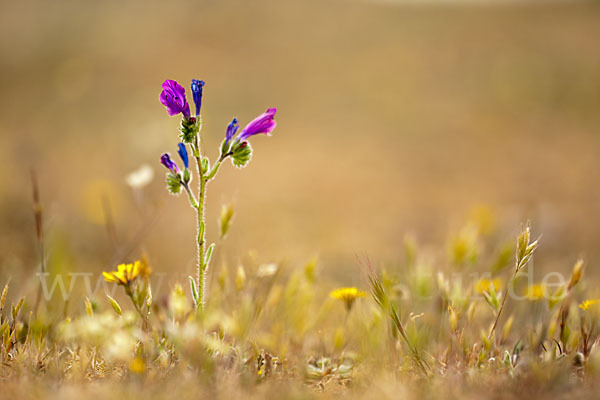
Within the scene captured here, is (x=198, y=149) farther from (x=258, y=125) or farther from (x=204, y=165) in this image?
(x=258, y=125)

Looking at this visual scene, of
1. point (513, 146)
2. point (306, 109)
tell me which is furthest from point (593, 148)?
point (306, 109)

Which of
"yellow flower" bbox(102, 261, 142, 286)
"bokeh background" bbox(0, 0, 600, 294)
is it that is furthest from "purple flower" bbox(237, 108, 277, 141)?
"yellow flower" bbox(102, 261, 142, 286)

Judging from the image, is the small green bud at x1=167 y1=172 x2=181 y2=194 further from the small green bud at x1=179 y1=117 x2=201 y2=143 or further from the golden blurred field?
the golden blurred field

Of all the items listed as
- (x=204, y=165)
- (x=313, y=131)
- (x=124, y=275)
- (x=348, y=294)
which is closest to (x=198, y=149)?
(x=204, y=165)

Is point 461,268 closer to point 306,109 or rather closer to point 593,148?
point 593,148

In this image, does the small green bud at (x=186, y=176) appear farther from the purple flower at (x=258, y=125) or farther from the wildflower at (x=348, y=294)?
the wildflower at (x=348, y=294)
